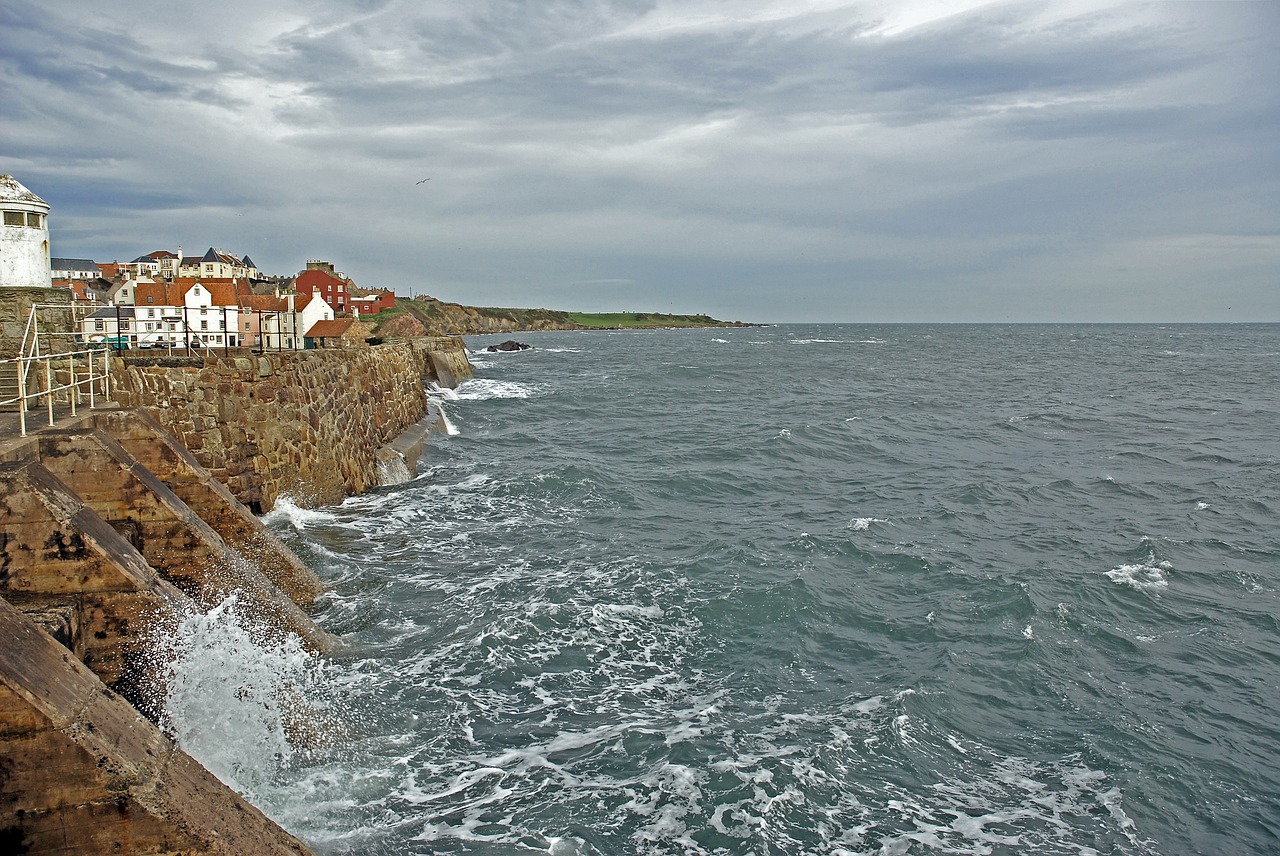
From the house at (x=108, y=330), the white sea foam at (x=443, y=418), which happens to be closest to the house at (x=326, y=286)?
the white sea foam at (x=443, y=418)

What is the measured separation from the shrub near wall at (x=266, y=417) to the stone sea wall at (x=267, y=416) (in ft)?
0.05

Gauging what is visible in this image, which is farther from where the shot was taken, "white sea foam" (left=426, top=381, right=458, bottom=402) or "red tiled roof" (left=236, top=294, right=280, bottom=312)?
"red tiled roof" (left=236, top=294, right=280, bottom=312)

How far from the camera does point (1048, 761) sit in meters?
8.35

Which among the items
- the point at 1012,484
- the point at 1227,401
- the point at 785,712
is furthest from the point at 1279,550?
the point at 1227,401

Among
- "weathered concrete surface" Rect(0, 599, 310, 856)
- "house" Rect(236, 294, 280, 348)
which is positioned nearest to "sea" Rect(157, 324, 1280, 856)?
"weathered concrete surface" Rect(0, 599, 310, 856)

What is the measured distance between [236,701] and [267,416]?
7600 millimetres

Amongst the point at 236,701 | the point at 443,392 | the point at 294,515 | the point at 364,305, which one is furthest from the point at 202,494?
the point at 364,305

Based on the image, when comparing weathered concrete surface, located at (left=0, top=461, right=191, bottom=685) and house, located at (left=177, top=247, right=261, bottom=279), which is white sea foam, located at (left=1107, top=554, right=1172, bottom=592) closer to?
weathered concrete surface, located at (left=0, top=461, right=191, bottom=685)

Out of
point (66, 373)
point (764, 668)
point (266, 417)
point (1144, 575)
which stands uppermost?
point (66, 373)

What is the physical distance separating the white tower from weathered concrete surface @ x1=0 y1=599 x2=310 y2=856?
31.0 feet

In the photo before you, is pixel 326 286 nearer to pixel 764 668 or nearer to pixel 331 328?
pixel 331 328

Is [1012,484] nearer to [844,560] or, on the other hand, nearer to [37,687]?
[844,560]

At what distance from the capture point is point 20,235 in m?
11.9

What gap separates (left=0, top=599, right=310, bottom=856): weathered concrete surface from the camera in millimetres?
4547
